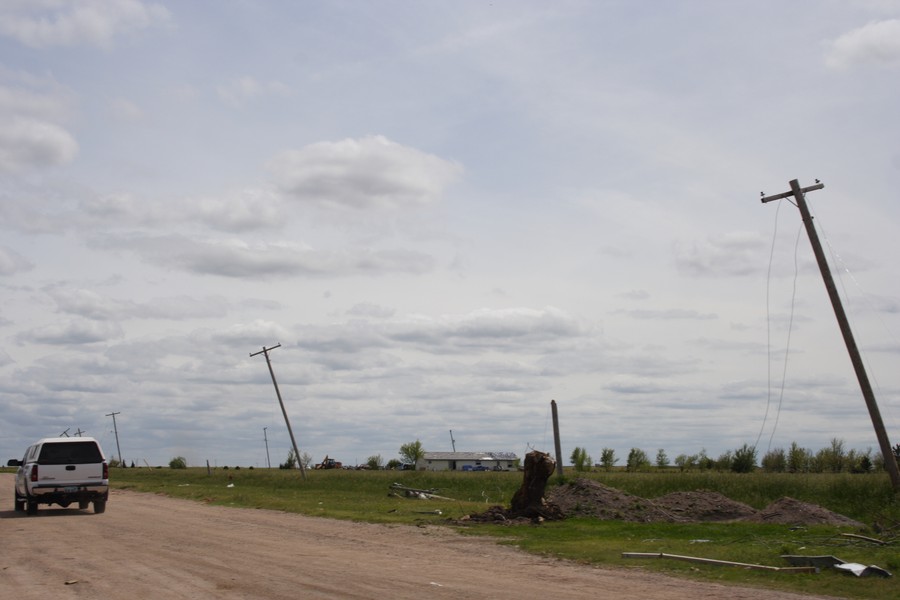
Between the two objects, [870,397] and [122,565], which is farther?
[870,397]

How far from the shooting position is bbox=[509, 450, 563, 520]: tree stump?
25.8 m

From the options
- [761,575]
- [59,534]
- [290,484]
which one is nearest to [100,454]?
[59,534]

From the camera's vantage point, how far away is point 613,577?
47.0 feet

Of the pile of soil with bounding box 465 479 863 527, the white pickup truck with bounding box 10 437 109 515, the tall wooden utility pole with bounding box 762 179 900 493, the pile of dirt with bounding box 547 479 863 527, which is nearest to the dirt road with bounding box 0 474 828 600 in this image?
the white pickup truck with bounding box 10 437 109 515

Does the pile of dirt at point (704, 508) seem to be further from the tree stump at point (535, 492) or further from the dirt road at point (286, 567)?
the dirt road at point (286, 567)

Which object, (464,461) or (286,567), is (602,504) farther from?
(464,461)

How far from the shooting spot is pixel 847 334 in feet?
85.1

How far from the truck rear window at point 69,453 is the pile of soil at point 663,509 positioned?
11437 millimetres

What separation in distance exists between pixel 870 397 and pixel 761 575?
1316 centimetres

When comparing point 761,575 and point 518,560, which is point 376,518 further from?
point 761,575

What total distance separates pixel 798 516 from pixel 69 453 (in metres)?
20.8

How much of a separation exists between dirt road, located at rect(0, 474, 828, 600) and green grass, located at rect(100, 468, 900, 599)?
1.09m

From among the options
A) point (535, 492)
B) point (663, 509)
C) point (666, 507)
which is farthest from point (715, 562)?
point (666, 507)

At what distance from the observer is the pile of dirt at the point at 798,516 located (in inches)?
914
